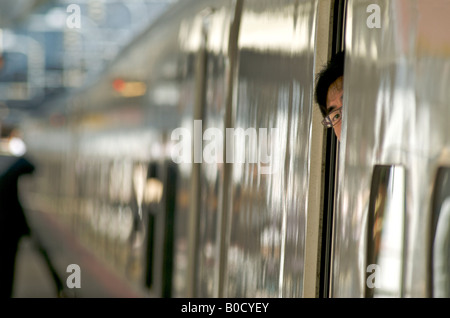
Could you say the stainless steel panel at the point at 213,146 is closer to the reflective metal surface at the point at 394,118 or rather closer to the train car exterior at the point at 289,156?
the train car exterior at the point at 289,156

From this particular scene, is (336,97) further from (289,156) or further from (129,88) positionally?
(129,88)

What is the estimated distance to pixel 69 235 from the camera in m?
10.8

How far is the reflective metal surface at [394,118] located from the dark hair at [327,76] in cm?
14

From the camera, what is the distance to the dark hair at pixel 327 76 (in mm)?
1914

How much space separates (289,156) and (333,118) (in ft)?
0.85

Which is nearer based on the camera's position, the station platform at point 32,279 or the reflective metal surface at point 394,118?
the reflective metal surface at point 394,118

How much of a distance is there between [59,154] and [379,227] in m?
12.1

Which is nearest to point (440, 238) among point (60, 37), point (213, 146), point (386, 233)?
point (386, 233)

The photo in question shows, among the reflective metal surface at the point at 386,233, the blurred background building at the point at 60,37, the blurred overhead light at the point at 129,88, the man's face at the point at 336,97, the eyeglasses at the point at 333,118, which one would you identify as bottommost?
the reflective metal surface at the point at 386,233

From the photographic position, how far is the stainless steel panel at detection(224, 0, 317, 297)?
204 cm

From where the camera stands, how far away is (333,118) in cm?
190

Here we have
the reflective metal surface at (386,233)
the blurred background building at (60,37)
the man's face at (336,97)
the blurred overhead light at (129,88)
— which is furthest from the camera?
the blurred background building at (60,37)

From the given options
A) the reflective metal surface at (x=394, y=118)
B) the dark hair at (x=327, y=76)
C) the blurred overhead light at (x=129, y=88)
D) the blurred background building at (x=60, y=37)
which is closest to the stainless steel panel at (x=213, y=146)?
the dark hair at (x=327, y=76)
